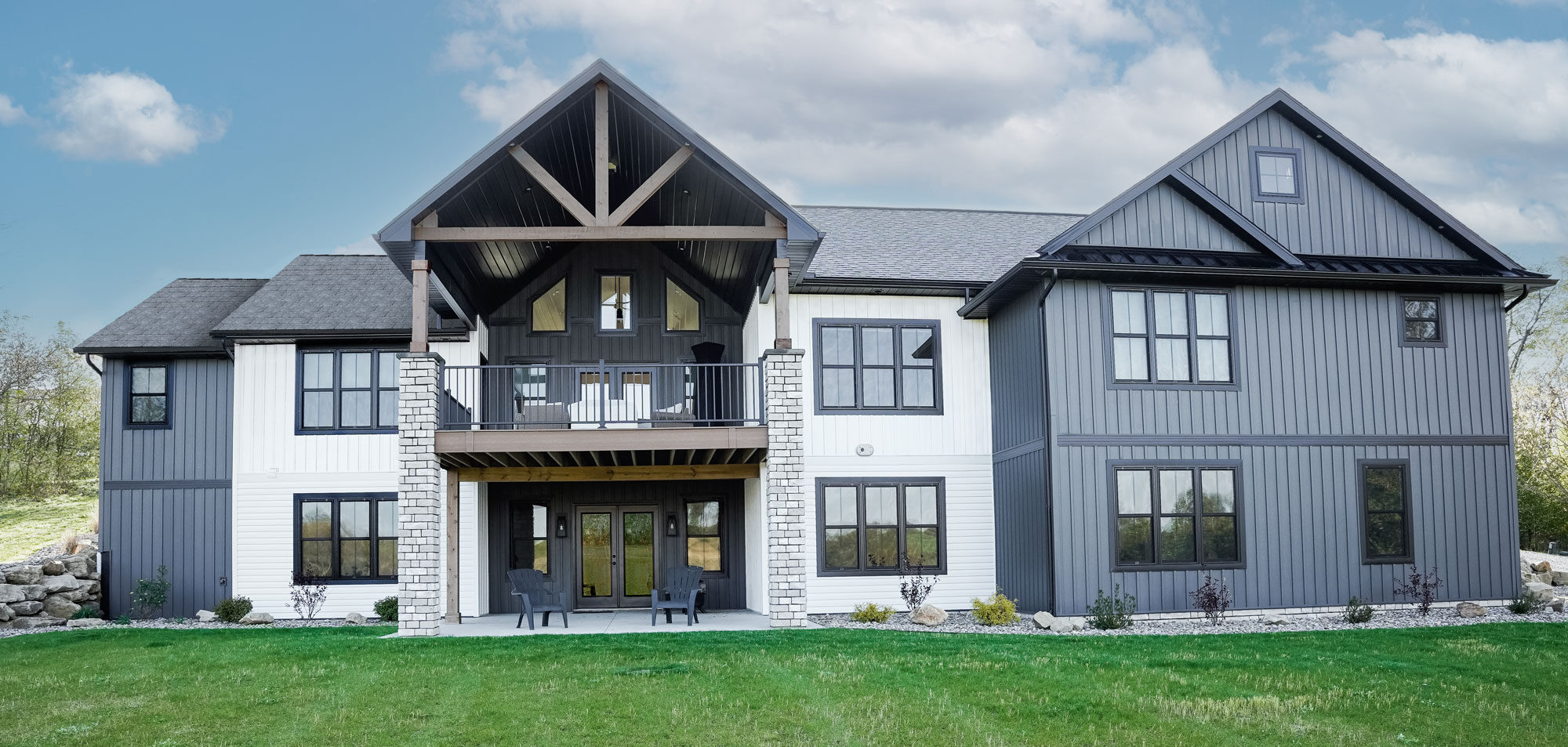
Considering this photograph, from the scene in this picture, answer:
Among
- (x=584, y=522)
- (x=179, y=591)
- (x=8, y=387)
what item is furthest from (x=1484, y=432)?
(x=8, y=387)

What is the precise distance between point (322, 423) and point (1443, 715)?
1587 cm

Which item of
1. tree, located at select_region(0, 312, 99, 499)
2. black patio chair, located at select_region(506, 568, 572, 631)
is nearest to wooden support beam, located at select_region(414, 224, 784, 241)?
black patio chair, located at select_region(506, 568, 572, 631)

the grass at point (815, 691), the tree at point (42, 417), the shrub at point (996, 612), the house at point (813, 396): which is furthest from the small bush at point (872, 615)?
the tree at point (42, 417)

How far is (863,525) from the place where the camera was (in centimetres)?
1781

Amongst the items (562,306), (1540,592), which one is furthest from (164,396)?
(1540,592)

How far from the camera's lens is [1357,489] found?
16.3m

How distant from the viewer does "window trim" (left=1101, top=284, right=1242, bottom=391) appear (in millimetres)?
15828

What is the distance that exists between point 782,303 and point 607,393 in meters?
4.57

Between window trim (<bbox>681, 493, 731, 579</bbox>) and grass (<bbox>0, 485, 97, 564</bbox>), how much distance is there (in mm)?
15725

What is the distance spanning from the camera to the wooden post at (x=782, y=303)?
48.6 feet

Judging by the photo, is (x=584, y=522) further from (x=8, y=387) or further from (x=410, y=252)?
(x=8, y=387)

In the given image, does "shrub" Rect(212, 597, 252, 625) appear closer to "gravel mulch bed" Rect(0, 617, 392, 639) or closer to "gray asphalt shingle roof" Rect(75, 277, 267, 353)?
"gravel mulch bed" Rect(0, 617, 392, 639)

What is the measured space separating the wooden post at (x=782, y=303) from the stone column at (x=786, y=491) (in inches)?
5.5

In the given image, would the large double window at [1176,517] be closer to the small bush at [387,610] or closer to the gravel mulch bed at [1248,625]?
the gravel mulch bed at [1248,625]
